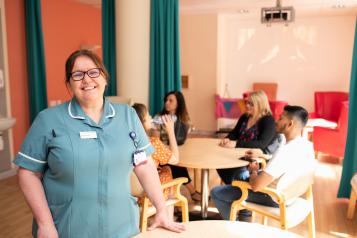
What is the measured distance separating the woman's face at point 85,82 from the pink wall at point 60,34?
407cm

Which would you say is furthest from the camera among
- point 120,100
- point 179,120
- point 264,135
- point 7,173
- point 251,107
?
point 7,173

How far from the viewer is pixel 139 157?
1.53 m

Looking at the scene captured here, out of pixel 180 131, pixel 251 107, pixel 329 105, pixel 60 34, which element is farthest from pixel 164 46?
pixel 329 105

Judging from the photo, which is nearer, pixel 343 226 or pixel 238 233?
pixel 238 233

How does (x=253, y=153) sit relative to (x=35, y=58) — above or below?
below

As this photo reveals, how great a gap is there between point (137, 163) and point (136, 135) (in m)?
0.12

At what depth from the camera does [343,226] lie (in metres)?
3.07

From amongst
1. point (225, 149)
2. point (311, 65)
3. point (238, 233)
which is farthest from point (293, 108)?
point (311, 65)

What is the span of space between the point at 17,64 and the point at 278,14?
3484 millimetres

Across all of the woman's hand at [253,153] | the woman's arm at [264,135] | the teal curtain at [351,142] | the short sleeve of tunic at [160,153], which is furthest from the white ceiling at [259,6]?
the short sleeve of tunic at [160,153]

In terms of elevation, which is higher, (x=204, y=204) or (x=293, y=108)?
(x=293, y=108)

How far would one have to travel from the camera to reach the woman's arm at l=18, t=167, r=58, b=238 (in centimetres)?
138

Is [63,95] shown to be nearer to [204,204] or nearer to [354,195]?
[204,204]

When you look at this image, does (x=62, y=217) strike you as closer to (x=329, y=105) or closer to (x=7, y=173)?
(x=7, y=173)
